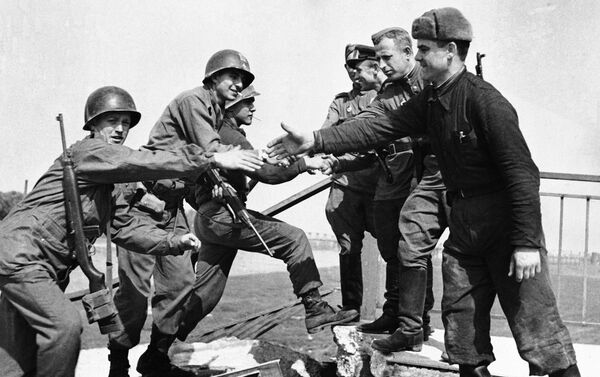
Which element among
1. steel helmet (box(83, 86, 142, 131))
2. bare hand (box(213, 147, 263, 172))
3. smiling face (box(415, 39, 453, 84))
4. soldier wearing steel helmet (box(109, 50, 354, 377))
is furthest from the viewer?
soldier wearing steel helmet (box(109, 50, 354, 377))

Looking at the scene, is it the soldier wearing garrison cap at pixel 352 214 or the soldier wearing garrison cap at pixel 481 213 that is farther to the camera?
the soldier wearing garrison cap at pixel 352 214

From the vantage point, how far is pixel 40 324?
14.2ft

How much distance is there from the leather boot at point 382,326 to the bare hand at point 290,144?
1523 mm

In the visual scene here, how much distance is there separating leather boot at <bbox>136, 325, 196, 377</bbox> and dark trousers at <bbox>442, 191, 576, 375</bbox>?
243cm

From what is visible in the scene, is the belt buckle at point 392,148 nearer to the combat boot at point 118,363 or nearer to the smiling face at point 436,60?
the smiling face at point 436,60

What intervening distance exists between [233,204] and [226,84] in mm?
944

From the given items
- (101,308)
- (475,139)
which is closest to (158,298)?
(101,308)

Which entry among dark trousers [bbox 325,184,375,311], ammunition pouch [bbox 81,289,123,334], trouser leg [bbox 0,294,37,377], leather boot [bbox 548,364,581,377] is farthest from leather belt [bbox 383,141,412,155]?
trouser leg [bbox 0,294,37,377]

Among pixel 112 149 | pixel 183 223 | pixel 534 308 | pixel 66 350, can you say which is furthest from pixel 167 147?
pixel 534 308

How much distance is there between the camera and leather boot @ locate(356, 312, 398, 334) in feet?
18.8

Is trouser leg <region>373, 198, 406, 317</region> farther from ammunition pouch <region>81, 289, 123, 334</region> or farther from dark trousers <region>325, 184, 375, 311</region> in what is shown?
ammunition pouch <region>81, 289, 123, 334</region>

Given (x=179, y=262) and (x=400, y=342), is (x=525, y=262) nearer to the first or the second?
(x=400, y=342)

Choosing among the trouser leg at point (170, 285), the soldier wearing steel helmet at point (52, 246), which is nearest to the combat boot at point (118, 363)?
the trouser leg at point (170, 285)

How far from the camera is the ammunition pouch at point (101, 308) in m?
4.57
